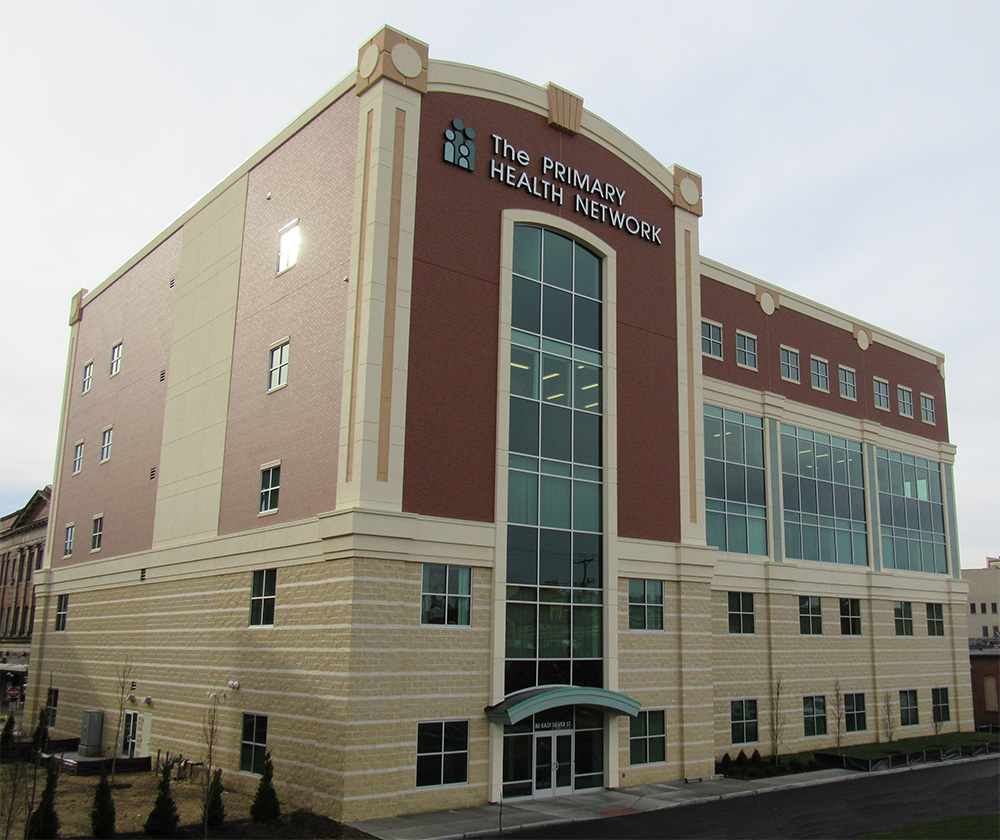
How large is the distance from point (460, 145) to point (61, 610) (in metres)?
32.7

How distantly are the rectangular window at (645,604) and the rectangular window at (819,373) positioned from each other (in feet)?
57.7

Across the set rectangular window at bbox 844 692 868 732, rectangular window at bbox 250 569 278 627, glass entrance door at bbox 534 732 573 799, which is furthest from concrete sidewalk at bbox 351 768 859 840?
rectangular window at bbox 844 692 868 732

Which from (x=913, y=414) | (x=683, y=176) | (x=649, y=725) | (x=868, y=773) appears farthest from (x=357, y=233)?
(x=913, y=414)

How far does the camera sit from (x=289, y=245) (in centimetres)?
3209

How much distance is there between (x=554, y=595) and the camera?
2934cm

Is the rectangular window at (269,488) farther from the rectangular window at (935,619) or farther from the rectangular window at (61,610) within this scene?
the rectangular window at (935,619)

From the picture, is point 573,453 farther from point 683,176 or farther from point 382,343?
point 683,176

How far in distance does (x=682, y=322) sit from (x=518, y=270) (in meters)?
8.35

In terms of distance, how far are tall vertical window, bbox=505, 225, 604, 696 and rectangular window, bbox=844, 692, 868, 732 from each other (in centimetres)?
1814

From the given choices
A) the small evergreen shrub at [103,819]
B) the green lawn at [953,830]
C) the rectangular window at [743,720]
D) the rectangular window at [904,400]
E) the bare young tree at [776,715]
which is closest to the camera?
the small evergreen shrub at [103,819]

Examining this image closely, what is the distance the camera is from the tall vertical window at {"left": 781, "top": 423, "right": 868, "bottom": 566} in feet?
139

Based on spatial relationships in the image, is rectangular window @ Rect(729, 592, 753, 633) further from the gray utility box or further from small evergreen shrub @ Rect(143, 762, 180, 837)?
the gray utility box

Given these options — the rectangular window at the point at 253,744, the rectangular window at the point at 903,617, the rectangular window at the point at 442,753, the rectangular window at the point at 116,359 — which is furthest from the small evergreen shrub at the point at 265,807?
the rectangular window at the point at 903,617

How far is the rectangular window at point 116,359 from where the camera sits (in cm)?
4525
